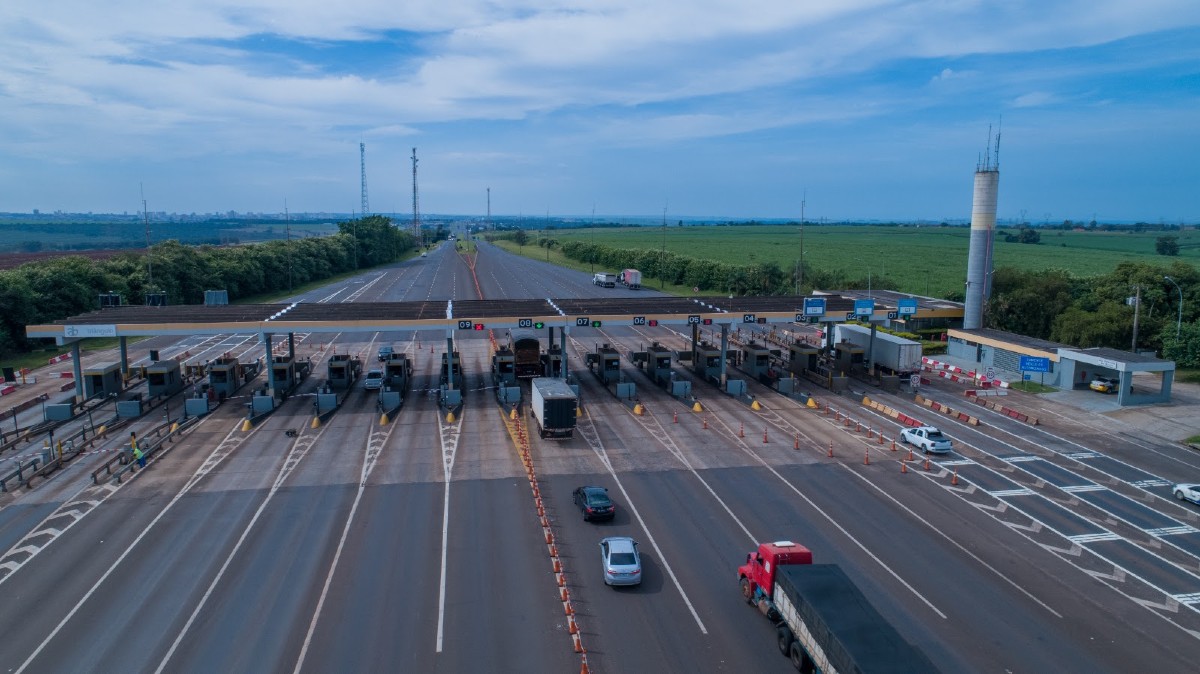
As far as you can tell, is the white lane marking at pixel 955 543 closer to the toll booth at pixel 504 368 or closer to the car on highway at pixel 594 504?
the car on highway at pixel 594 504

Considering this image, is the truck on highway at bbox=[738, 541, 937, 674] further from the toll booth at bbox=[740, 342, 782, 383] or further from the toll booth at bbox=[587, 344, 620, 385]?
the toll booth at bbox=[740, 342, 782, 383]

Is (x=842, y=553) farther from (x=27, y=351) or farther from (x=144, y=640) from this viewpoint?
(x=27, y=351)

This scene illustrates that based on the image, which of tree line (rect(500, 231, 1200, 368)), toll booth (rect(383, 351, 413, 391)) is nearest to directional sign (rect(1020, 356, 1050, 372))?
tree line (rect(500, 231, 1200, 368))

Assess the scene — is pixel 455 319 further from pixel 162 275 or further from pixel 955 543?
pixel 162 275

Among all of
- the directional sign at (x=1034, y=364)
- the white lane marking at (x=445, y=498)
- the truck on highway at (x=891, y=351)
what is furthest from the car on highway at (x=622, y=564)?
the directional sign at (x=1034, y=364)

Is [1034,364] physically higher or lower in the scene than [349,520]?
higher

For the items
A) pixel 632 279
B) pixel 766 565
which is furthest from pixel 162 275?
pixel 766 565

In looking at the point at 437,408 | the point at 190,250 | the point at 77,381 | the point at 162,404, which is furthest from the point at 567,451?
the point at 190,250
